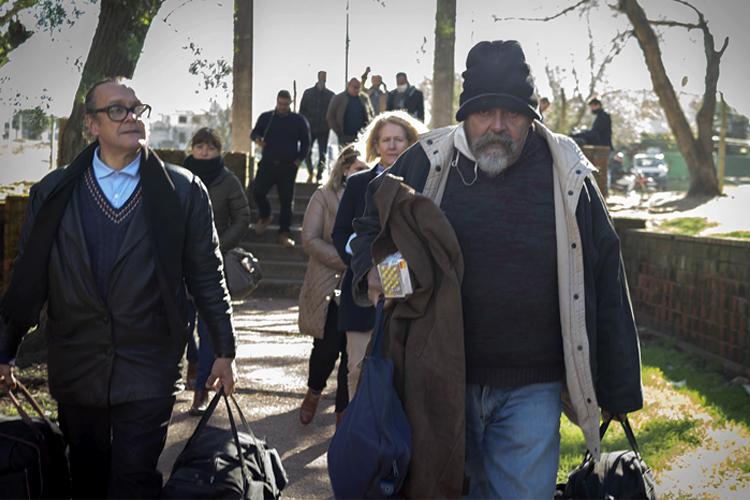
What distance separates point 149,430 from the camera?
4293mm

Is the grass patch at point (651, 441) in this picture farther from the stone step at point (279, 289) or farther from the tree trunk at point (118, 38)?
the stone step at point (279, 289)

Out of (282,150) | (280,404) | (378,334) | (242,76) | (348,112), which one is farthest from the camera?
(242,76)

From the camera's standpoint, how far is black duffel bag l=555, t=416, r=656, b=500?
13.3 ft

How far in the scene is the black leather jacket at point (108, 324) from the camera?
425cm

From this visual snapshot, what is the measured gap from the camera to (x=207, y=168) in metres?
8.33

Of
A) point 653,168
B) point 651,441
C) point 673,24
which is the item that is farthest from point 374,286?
point 653,168

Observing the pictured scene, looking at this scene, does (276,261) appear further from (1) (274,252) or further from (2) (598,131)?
(2) (598,131)

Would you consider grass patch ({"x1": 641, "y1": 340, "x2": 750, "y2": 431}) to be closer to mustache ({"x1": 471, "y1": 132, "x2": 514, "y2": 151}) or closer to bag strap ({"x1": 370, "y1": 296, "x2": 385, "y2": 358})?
mustache ({"x1": 471, "y1": 132, "x2": 514, "y2": 151})

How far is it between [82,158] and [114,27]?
604cm

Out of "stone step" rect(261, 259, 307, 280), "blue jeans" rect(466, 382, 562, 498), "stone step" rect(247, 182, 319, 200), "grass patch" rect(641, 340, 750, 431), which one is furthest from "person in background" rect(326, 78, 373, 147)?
"blue jeans" rect(466, 382, 562, 498)

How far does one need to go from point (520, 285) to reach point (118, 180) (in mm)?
1614

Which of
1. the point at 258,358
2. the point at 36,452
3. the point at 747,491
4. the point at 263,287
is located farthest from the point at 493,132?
the point at 263,287

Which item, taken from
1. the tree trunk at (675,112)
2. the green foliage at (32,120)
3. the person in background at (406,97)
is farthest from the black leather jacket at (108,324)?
the tree trunk at (675,112)

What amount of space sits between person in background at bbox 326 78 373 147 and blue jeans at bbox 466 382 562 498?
15327 mm
